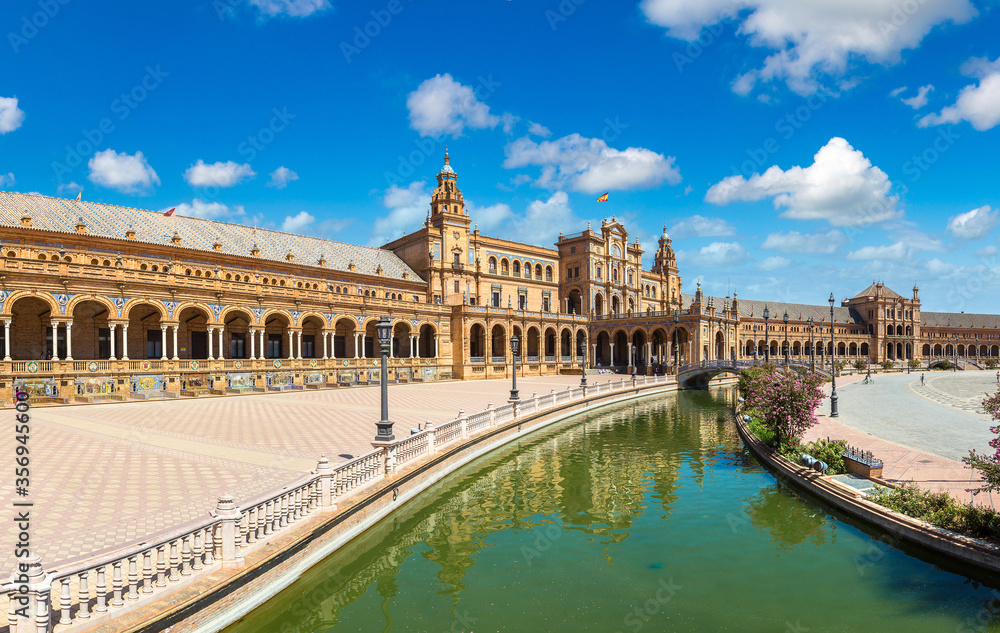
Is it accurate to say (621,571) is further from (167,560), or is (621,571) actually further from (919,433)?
(919,433)

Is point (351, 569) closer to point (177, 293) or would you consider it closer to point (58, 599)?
point (58, 599)

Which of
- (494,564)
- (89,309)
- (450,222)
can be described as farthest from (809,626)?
(450,222)

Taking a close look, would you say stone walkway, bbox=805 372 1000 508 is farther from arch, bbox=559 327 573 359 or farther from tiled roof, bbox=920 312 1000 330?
tiled roof, bbox=920 312 1000 330

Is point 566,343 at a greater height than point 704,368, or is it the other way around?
point 566,343

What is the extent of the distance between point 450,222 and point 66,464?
4860 cm

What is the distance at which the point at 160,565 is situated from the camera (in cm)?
743

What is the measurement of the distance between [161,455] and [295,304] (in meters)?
26.4

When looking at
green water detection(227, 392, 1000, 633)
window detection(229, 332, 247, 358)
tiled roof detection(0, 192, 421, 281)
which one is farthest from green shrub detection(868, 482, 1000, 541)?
tiled roof detection(0, 192, 421, 281)

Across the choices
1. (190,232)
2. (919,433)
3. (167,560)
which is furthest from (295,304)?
(919,433)

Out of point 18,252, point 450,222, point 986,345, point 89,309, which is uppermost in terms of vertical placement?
point 450,222

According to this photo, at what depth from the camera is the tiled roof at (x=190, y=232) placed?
118ft

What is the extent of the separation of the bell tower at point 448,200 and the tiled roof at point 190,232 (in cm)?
736

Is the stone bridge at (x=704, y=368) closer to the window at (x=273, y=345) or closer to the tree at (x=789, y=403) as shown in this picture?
the tree at (x=789, y=403)

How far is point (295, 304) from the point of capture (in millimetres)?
41344
